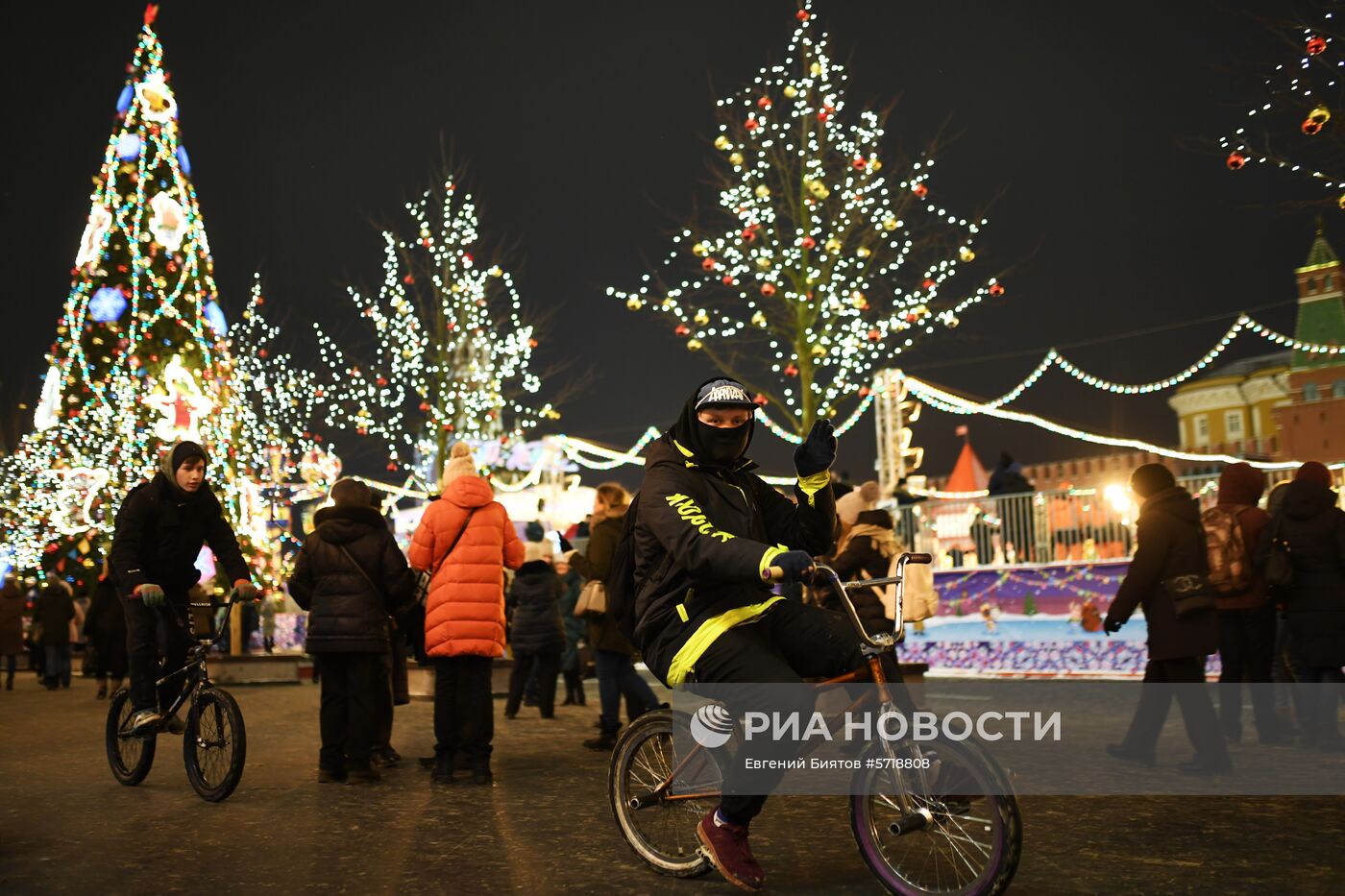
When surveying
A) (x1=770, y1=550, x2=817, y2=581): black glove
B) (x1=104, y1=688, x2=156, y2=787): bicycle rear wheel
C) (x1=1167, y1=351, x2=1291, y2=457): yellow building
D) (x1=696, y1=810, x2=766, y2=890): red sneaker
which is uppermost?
(x1=1167, y1=351, x2=1291, y2=457): yellow building

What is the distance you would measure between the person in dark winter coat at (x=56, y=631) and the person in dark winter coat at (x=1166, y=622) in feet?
59.2

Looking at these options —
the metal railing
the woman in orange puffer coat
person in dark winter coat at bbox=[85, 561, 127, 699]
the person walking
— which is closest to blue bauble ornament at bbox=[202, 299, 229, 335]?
person in dark winter coat at bbox=[85, 561, 127, 699]

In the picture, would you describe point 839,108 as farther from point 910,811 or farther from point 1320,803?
point 910,811

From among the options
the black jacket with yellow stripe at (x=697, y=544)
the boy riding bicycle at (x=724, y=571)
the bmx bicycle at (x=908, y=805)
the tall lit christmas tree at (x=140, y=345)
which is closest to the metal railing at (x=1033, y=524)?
the black jacket with yellow stripe at (x=697, y=544)

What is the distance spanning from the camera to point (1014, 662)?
17500 mm

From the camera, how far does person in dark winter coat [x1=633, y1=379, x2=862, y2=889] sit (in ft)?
16.8

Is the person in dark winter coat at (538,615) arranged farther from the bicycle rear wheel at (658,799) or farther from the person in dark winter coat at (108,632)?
the bicycle rear wheel at (658,799)

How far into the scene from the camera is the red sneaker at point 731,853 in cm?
519

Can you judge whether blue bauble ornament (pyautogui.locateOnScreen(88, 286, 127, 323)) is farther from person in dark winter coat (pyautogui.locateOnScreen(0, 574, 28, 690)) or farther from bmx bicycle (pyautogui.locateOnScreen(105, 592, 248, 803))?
bmx bicycle (pyautogui.locateOnScreen(105, 592, 248, 803))

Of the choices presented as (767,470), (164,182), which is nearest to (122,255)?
(164,182)

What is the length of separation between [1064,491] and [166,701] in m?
11.5

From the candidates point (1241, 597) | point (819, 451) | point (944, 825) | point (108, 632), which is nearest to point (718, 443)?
point (819, 451)

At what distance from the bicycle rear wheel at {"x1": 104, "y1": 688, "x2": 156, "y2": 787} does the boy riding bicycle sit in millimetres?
4441

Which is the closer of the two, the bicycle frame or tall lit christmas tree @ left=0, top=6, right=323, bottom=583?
the bicycle frame
